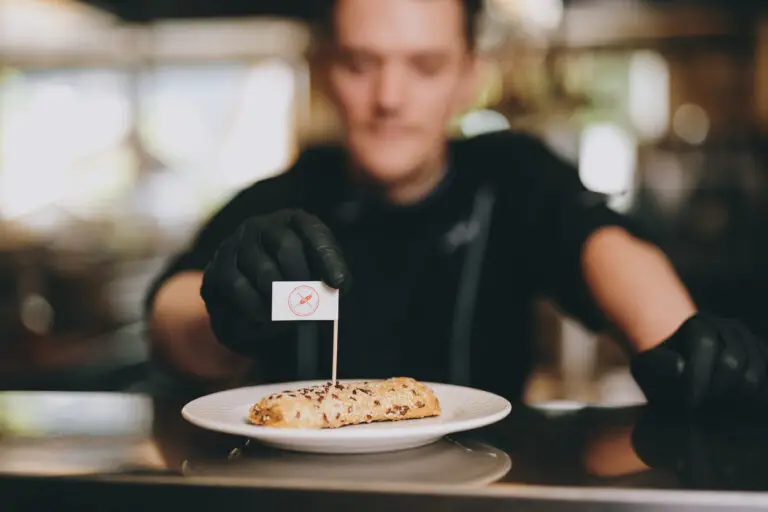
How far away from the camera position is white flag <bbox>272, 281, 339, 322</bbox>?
0.93m

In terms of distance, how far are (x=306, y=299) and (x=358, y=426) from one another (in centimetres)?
16

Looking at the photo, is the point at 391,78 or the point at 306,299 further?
the point at 391,78

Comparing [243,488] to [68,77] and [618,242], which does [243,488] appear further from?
[68,77]

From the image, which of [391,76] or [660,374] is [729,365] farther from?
[391,76]

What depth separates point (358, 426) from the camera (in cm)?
85

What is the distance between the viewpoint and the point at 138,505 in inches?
28.9

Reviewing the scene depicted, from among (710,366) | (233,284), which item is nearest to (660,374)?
(710,366)

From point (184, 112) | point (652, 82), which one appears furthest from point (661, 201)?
point (184, 112)

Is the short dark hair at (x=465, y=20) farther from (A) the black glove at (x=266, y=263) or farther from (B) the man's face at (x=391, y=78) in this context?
(A) the black glove at (x=266, y=263)

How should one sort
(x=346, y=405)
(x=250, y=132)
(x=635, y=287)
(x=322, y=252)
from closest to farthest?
(x=346, y=405), (x=322, y=252), (x=635, y=287), (x=250, y=132)

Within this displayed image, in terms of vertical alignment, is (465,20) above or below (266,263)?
above

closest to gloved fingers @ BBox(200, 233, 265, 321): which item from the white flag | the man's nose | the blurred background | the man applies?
the white flag

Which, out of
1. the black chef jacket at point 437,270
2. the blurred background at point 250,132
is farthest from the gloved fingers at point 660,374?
the blurred background at point 250,132

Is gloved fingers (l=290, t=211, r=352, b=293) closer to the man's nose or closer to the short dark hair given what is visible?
the man's nose
